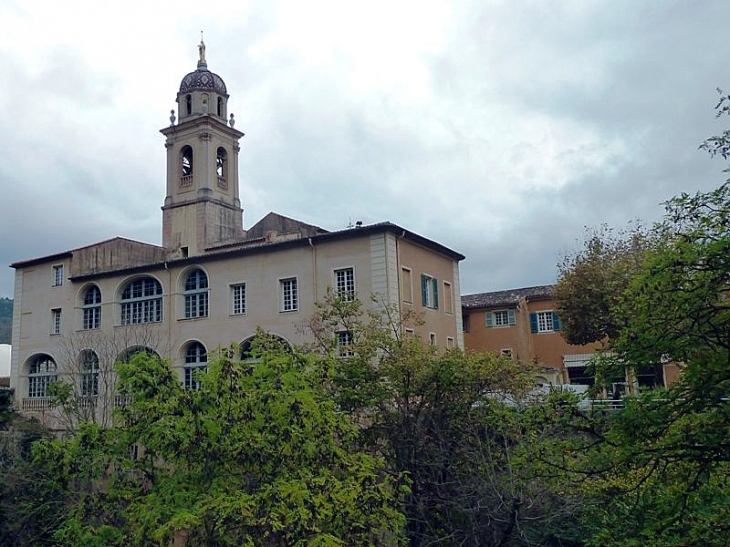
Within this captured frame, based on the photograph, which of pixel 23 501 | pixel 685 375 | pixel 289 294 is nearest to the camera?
pixel 685 375

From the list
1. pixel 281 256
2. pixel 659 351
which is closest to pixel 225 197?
pixel 281 256

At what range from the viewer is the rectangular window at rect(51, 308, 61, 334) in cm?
3460

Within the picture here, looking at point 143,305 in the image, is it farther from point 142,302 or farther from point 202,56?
point 202,56

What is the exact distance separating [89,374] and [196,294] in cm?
552

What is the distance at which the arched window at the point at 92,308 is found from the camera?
33.4 meters

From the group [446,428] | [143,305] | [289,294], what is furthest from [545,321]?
[446,428]

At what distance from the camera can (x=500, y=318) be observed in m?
39.9

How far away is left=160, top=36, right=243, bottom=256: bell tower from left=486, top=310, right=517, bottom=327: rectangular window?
1529 cm

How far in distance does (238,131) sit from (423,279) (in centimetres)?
1675

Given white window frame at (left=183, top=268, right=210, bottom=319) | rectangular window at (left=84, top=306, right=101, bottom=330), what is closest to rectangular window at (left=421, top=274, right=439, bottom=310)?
white window frame at (left=183, top=268, right=210, bottom=319)

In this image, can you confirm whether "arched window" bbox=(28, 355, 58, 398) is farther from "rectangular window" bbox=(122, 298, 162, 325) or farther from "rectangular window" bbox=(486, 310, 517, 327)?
"rectangular window" bbox=(486, 310, 517, 327)

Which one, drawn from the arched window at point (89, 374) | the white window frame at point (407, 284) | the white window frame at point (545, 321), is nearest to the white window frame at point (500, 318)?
the white window frame at point (545, 321)

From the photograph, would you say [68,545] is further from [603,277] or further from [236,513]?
[603,277]

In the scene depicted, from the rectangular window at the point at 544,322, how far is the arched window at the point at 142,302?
21.3m
